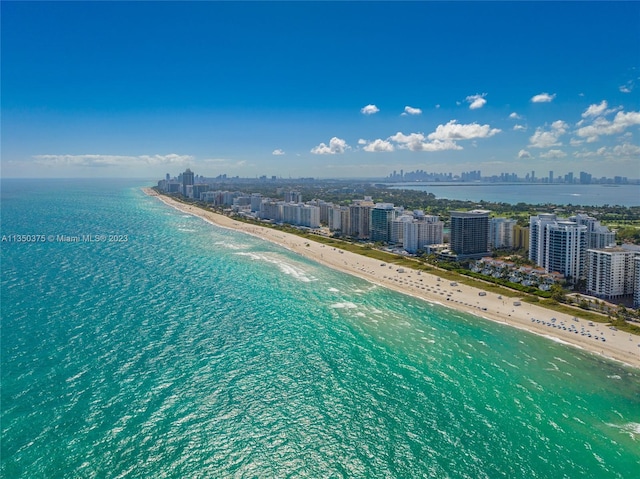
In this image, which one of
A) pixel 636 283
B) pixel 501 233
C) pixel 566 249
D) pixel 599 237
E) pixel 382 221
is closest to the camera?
pixel 636 283

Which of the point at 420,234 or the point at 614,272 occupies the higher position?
the point at 420,234

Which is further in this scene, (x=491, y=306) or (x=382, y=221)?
(x=382, y=221)

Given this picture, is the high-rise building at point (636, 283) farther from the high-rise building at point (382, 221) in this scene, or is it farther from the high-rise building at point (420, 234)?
the high-rise building at point (382, 221)

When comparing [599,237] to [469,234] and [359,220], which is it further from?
[359,220]

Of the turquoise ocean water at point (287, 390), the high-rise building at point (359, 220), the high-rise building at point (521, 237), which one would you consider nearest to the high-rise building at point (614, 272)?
the turquoise ocean water at point (287, 390)

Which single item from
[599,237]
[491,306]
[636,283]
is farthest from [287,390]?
[599,237]

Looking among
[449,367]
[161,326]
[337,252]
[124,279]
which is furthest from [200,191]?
[449,367]
